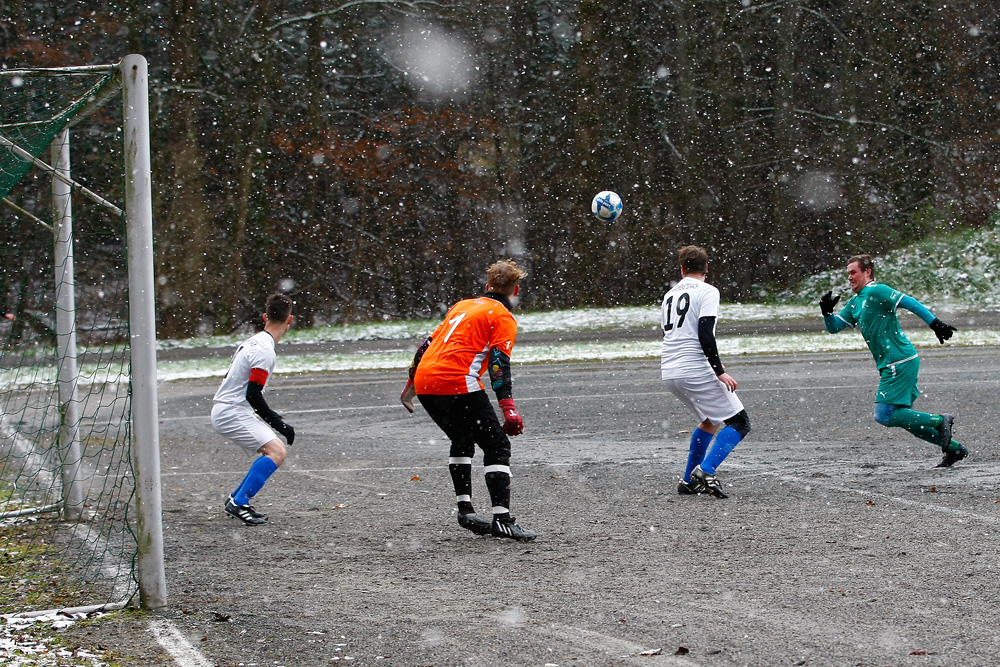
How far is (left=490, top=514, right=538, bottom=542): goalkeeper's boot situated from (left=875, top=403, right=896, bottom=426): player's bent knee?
3736mm

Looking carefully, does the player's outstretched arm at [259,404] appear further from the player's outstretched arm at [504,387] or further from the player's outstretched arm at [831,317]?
the player's outstretched arm at [831,317]

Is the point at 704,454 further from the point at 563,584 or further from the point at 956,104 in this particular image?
the point at 956,104

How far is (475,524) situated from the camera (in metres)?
6.98

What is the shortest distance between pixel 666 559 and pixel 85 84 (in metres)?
4.35

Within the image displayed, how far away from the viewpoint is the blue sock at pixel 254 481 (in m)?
7.66

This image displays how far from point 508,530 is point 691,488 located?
1855mm

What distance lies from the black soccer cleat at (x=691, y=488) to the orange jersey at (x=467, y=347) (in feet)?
6.57

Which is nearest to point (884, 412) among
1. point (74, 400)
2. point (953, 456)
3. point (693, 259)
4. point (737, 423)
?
point (953, 456)

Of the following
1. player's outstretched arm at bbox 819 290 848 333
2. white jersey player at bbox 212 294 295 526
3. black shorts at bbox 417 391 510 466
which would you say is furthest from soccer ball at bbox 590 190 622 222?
black shorts at bbox 417 391 510 466

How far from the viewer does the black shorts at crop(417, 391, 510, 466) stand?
7.00 metres

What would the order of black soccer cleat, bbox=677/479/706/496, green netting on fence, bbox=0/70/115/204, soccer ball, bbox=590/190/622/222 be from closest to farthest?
green netting on fence, bbox=0/70/115/204 → black soccer cleat, bbox=677/479/706/496 → soccer ball, bbox=590/190/622/222

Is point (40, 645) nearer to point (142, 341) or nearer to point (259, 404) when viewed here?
point (142, 341)

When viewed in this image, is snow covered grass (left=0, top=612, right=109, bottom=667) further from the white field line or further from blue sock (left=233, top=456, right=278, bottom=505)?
blue sock (left=233, top=456, right=278, bottom=505)

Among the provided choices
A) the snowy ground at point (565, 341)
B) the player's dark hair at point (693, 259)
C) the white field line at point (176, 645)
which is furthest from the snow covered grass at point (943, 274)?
the white field line at point (176, 645)
